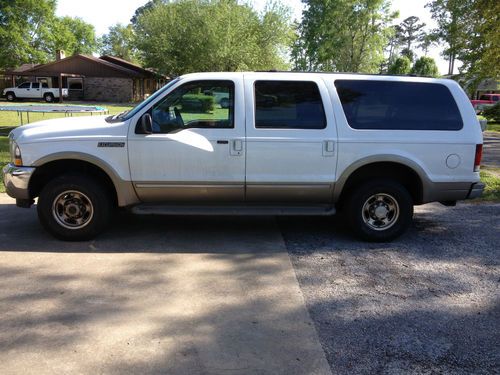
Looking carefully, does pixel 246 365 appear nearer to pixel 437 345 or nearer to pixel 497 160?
pixel 437 345

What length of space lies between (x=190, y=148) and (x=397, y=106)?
2.42 metres

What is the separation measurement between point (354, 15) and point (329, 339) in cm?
→ 5804

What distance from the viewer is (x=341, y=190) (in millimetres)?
5617

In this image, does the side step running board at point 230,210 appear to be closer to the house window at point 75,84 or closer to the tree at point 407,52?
the house window at point 75,84

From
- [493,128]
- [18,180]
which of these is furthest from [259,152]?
[493,128]

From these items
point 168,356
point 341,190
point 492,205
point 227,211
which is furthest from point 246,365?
point 492,205

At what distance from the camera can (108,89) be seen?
152 feet

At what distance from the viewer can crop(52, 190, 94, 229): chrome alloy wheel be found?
5.45 metres

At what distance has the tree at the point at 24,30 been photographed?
47469 millimetres

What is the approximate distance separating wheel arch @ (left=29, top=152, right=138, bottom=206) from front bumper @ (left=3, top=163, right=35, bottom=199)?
2.6 inches

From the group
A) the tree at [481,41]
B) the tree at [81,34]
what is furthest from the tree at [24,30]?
the tree at [481,41]

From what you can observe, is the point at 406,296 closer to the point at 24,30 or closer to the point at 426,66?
the point at 24,30

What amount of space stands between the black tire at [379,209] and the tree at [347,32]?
54.6 m

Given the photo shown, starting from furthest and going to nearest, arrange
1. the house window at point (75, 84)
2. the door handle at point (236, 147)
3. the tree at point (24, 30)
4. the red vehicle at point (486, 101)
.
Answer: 1. the tree at point (24, 30)
2. the house window at point (75, 84)
3. the red vehicle at point (486, 101)
4. the door handle at point (236, 147)
